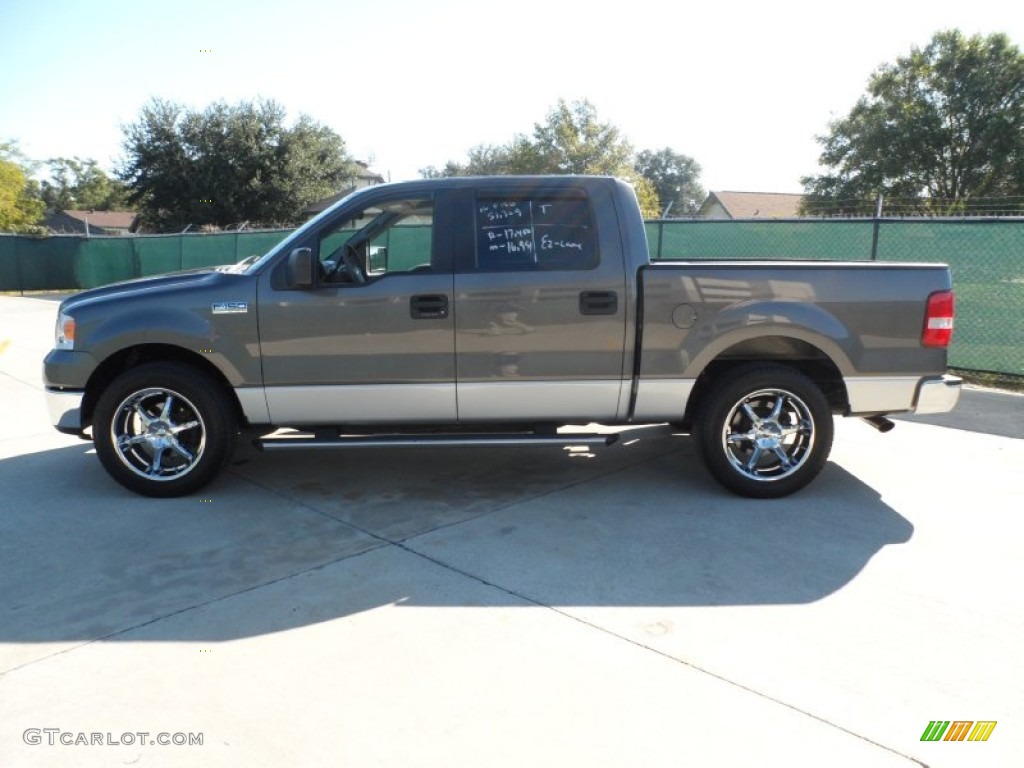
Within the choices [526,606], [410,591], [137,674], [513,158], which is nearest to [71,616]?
[137,674]

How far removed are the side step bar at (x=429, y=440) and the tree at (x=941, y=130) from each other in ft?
118

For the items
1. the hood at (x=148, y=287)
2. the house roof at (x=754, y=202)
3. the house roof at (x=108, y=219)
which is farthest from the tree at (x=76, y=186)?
the hood at (x=148, y=287)

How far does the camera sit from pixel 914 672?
3.02 meters

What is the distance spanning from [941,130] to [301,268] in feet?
142

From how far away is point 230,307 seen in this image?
4766mm

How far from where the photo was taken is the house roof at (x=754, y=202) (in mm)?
50513

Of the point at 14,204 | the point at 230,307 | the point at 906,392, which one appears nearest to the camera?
the point at 230,307

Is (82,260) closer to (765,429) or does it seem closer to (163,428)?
(163,428)

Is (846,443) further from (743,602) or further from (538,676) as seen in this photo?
(538,676)

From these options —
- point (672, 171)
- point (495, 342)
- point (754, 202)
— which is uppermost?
point (672, 171)

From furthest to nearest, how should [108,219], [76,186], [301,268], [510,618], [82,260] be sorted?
[76,186], [108,219], [82,260], [301,268], [510,618]

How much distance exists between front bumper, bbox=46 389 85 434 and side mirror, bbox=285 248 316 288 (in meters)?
1.61

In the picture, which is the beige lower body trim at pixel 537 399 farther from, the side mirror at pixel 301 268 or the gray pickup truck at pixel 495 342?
the side mirror at pixel 301 268

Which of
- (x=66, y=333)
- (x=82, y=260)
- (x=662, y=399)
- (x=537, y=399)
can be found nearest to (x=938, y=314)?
(x=662, y=399)
